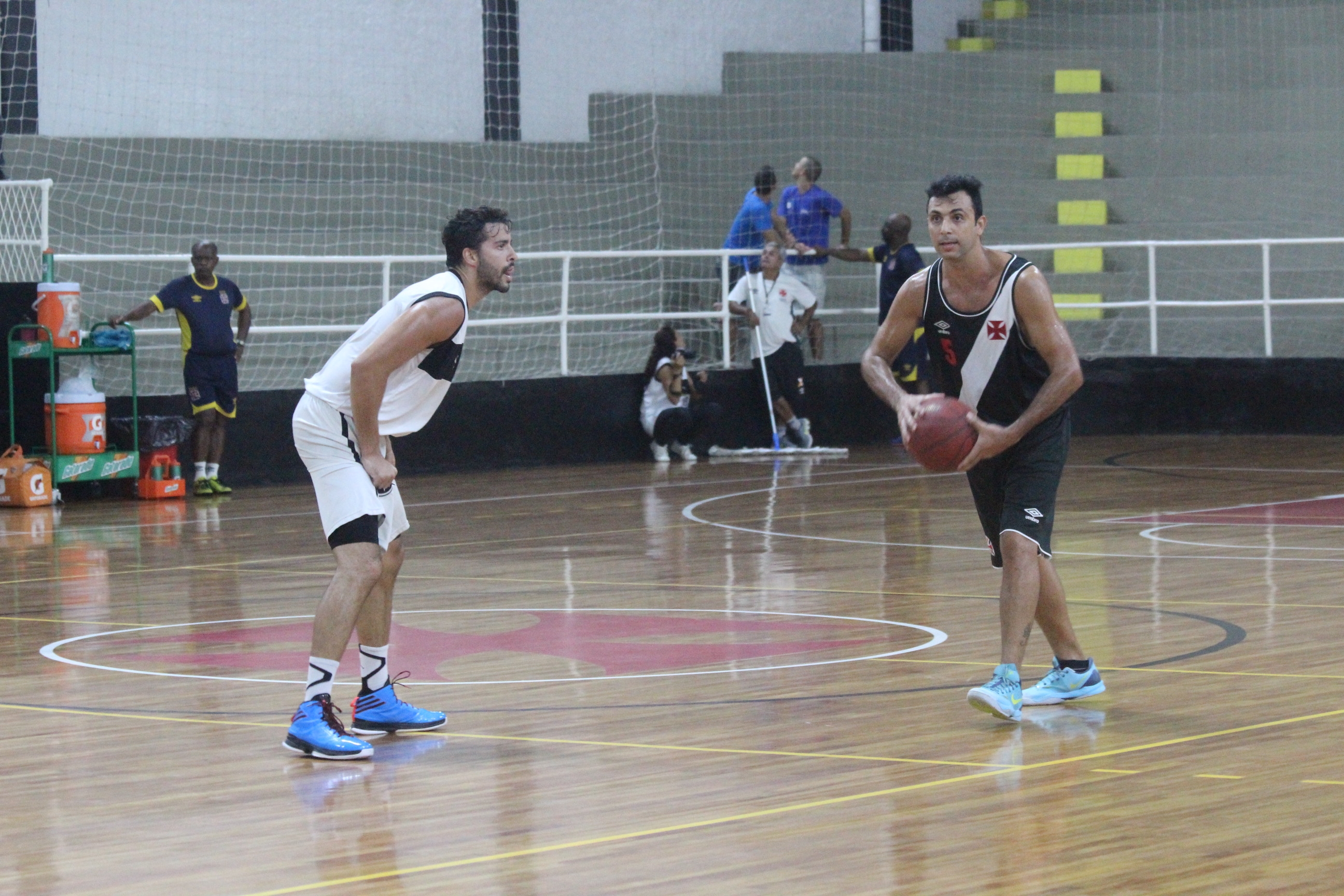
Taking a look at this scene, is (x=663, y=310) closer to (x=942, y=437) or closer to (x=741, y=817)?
(x=942, y=437)

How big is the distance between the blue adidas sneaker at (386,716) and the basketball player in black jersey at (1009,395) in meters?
1.76

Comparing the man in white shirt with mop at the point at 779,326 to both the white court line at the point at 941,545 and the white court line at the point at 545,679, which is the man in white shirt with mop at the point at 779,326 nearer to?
the white court line at the point at 941,545

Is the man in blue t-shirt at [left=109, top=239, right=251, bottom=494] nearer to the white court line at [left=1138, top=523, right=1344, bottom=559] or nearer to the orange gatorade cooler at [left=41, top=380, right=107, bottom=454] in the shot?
the orange gatorade cooler at [left=41, top=380, right=107, bottom=454]

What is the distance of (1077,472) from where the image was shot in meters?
17.0

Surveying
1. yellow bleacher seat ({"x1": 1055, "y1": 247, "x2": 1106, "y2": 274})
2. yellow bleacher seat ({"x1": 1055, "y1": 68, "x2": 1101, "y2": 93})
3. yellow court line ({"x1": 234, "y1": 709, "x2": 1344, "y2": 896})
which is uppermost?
yellow bleacher seat ({"x1": 1055, "y1": 68, "x2": 1101, "y2": 93})

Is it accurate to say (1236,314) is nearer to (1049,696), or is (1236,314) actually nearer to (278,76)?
(278,76)

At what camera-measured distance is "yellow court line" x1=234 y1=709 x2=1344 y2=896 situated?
484 cm

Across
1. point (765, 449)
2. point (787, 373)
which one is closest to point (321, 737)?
point (765, 449)

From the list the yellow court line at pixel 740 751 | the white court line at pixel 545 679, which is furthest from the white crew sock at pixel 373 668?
the white court line at pixel 545 679

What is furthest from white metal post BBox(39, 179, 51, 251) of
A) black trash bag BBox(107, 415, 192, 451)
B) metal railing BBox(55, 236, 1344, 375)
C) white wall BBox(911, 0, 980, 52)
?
white wall BBox(911, 0, 980, 52)

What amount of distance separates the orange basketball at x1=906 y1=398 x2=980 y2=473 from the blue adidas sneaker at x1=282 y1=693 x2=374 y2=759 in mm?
1927

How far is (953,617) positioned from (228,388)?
8598 millimetres

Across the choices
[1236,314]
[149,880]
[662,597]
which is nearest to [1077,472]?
[1236,314]

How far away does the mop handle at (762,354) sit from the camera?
1953 centimetres
